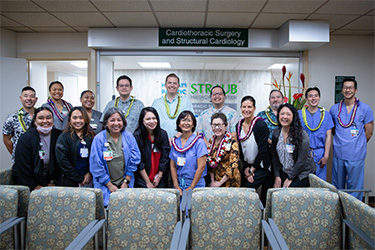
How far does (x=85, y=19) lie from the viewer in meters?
4.34

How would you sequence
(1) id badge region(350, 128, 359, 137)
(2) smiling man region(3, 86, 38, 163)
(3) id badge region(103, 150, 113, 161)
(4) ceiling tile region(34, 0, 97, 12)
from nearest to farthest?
1. (3) id badge region(103, 150, 113, 161)
2. (2) smiling man region(3, 86, 38, 163)
3. (4) ceiling tile region(34, 0, 97, 12)
4. (1) id badge region(350, 128, 359, 137)

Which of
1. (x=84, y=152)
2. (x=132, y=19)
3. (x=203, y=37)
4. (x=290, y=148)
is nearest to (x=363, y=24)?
(x=203, y=37)

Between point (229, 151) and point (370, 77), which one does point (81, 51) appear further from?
point (370, 77)

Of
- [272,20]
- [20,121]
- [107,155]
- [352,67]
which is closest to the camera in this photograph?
[107,155]

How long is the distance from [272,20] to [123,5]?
2253mm

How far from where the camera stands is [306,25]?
4.27 metres

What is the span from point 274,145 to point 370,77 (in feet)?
10.6

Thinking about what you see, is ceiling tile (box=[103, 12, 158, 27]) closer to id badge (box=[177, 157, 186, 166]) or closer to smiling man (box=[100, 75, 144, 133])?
smiling man (box=[100, 75, 144, 133])

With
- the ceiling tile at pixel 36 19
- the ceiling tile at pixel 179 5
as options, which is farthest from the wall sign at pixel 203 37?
the ceiling tile at pixel 36 19

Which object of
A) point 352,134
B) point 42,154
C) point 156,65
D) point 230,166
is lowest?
point 230,166

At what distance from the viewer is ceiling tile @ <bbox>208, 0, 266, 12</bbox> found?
3.59 meters

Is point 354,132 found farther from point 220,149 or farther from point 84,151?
point 84,151

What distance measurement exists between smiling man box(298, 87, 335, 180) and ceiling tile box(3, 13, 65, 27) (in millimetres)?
4046

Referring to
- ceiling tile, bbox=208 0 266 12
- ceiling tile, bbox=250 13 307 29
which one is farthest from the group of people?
ceiling tile, bbox=250 13 307 29
